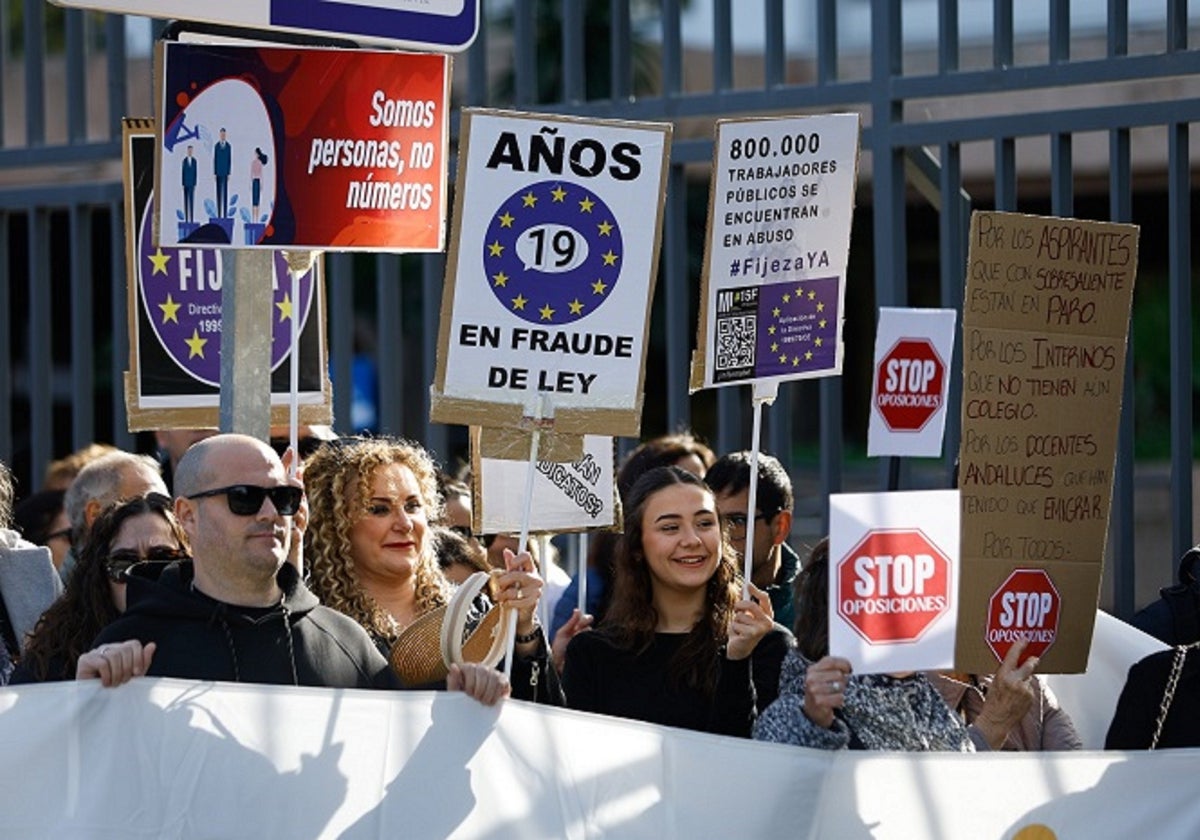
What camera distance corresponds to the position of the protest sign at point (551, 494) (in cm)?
602

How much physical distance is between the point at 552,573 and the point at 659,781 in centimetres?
302

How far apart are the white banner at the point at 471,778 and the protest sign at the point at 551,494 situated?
120cm

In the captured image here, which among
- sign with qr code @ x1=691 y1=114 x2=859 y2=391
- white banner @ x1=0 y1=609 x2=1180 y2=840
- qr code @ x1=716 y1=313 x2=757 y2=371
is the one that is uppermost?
sign with qr code @ x1=691 y1=114 x2=859 y2=391

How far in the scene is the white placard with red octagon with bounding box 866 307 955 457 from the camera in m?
6.19

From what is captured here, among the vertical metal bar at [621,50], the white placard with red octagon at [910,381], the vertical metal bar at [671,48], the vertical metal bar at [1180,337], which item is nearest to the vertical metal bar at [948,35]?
the vertical metal bar at [1180,337]

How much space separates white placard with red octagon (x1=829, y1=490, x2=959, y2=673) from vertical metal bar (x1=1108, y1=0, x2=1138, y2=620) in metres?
2.46

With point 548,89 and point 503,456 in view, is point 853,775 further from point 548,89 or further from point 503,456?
point 548,89

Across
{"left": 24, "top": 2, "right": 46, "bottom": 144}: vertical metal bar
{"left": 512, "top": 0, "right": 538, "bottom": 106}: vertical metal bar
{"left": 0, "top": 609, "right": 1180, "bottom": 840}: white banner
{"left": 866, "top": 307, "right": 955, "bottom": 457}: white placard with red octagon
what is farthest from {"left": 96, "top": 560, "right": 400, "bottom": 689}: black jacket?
{"left": 24, "top": 2, "right": 46, "bottom": 144}: vertical metal bar

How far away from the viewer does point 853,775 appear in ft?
16.1

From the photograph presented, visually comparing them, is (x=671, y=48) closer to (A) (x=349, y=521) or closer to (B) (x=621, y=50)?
(B) (x=621, y=50)

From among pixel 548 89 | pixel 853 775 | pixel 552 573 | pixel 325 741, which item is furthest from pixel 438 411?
pixel 548 89

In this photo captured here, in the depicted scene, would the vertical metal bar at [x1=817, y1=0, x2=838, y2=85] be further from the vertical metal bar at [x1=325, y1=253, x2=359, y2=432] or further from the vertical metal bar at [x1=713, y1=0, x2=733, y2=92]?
the vertical metal bar at [x1=325, y1=253, x2=359, y2=432]

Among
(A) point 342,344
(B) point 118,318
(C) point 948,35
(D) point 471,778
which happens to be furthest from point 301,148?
(B) point 118,318

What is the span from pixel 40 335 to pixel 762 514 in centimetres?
405
